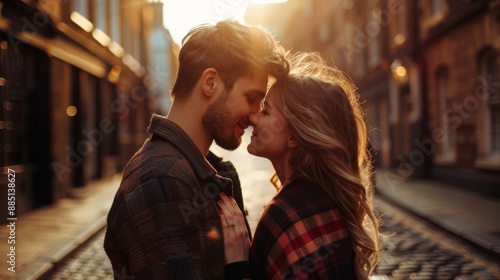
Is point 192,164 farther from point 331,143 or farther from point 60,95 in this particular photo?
point 60,95

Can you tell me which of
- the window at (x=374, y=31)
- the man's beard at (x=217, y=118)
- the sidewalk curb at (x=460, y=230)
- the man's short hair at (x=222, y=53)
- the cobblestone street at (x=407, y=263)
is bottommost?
the cobblestone street at (x=407, y=263)

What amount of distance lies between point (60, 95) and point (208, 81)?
1146 centimetres

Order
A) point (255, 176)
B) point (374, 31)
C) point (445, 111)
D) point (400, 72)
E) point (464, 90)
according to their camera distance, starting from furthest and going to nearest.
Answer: point (374, 31) → point (255, 176) → point (400, 72) → point (445, 111) → point (464, 90)

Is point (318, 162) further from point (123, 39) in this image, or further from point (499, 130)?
point (123, 39)

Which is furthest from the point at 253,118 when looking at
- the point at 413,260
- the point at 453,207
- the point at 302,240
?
the point at 453,207

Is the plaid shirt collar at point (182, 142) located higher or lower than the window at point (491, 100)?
lower

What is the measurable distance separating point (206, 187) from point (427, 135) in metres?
15.5

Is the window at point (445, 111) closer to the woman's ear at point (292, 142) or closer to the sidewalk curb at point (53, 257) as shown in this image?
the sidewalk curb at point (53, 257)

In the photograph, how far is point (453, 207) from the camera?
33.2ft

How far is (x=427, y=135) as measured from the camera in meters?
16.3

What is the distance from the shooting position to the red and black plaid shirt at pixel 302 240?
2.04 meters

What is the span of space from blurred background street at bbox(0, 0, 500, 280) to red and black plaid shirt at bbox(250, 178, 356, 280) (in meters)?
1.95

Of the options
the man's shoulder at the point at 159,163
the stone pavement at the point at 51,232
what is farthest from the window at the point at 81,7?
the man's shoulder at the point at 159,163

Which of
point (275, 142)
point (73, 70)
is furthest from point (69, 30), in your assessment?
point (275, 142)
